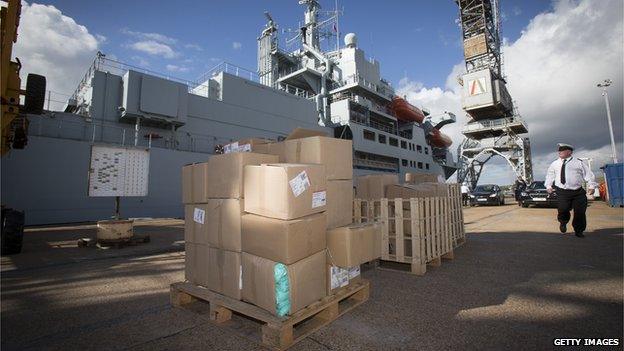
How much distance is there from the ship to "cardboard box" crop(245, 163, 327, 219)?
12.4 metres

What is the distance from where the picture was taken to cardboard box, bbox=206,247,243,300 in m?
2.57

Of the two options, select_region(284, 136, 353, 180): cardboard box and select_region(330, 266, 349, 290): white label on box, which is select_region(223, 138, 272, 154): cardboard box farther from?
select_region(330, 266, 349, 290): white label on box

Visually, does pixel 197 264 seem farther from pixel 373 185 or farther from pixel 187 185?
pixel 373 185

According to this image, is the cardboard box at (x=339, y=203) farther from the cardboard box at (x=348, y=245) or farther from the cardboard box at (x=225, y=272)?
the cardboard box at (x=225, y=272)

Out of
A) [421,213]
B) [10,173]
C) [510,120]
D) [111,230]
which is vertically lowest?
[111,230]

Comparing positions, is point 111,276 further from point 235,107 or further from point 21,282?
point 235,107

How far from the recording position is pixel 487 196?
1755 centimetres

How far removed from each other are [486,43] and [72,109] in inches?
1554

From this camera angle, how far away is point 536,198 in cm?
1409

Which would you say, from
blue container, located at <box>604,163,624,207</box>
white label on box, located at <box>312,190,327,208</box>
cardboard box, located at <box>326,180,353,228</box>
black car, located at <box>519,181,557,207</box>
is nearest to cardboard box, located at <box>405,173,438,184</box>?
cardboard box, located at <box>326,180,353,228</box>

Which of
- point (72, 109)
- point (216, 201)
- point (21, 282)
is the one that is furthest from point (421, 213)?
point (72, 109)

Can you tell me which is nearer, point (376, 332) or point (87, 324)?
point (376, 332)

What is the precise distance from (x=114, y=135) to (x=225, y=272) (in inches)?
562

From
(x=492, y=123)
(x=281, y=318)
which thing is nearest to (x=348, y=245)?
(x=281, y=318)
